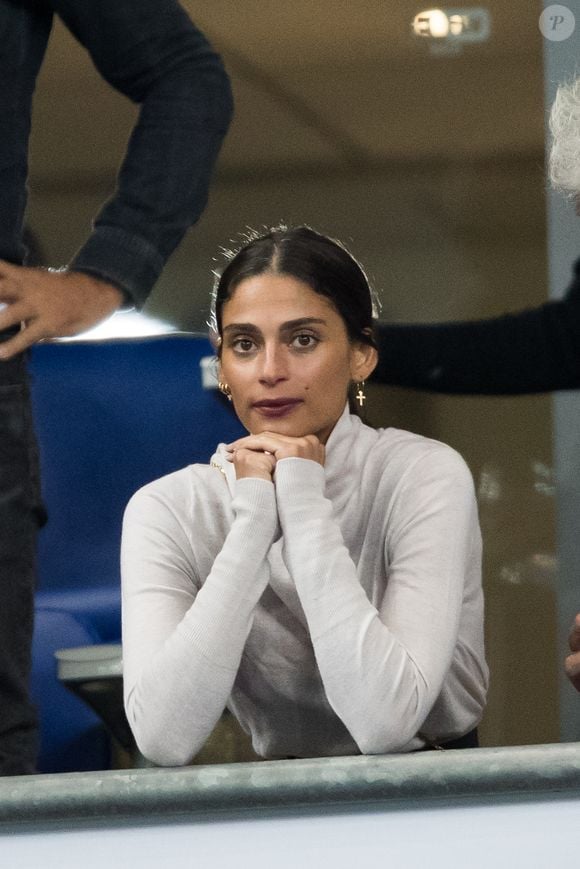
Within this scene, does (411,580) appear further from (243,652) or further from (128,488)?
(128,488)

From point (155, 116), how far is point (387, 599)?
0.56m

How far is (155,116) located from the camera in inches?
51.1

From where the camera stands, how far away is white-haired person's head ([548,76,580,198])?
1.34 m

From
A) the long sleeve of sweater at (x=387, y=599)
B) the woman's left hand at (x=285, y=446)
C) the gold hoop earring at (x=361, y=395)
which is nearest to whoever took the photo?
the long sleeve of sweater at (x=387, y=599)

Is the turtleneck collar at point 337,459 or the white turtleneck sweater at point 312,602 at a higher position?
the turtleneck collar at point 337,459

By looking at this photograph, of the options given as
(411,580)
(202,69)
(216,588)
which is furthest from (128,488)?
(202,69)

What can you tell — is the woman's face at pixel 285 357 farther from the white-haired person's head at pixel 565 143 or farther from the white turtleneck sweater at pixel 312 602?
the white-haired person's head at pixel 565 143

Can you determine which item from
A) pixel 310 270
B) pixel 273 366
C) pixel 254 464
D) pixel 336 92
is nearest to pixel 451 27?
pixel 336 92

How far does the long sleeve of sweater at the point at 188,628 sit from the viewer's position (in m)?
1.10

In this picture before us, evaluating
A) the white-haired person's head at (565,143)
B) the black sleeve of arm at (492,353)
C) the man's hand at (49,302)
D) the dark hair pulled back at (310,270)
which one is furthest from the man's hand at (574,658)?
the man's hand at (49,302)

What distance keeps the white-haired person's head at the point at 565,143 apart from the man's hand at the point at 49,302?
1.62 ft

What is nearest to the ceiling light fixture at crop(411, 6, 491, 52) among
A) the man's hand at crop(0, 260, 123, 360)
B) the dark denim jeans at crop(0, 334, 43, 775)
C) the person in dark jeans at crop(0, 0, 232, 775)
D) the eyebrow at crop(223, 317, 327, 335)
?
the person in dark jeans at crop(0, 0, 232, 775)

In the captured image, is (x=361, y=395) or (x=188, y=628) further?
(x=361, y=395)

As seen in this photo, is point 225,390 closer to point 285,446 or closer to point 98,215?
point 285,446
